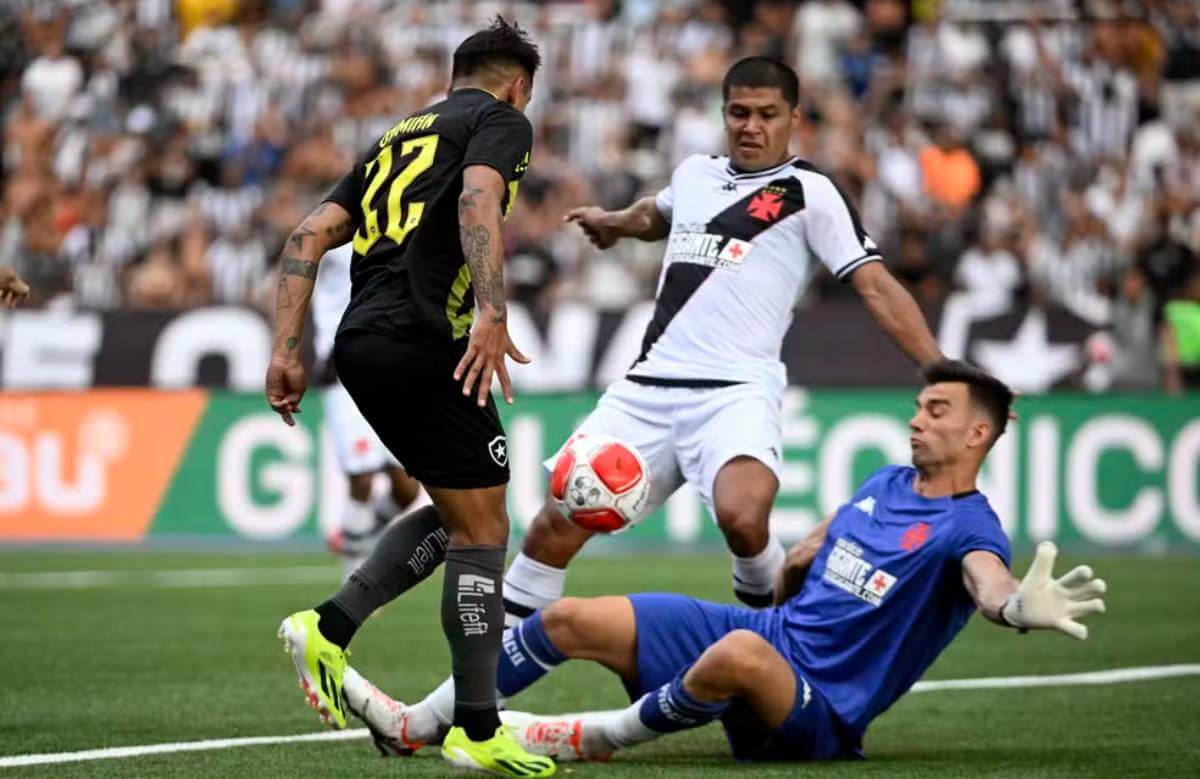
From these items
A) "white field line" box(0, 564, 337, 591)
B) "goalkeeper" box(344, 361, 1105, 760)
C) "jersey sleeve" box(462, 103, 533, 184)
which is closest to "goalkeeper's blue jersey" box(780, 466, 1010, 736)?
"goalkeeper" box(344, 361, 1105, 760)

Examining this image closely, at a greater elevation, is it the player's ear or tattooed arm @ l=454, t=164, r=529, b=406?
tattooed arm @ l=454, t=164, r=529, b=406

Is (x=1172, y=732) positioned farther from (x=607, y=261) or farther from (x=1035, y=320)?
(x=607, y=261)

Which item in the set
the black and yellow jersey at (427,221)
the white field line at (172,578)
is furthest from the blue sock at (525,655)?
the white field line at (172,578)

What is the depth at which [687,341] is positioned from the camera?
8.88 m

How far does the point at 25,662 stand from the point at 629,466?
4.27m

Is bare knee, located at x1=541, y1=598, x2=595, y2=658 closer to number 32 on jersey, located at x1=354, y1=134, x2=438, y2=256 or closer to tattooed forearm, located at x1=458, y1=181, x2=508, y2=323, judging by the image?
tattooed forearm, located at x1=458, y1=181, x2=508, y2=323

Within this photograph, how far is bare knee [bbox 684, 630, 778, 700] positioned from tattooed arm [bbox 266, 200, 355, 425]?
64.0 inches

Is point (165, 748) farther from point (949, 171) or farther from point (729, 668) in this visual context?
point (949, 171)

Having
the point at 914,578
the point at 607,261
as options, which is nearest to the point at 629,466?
the point at 914,578

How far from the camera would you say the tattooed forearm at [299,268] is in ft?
23.2

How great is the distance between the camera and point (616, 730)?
7.34m

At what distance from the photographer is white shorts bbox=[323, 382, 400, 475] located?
520 inches

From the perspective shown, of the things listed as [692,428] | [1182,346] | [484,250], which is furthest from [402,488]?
[1182,346]

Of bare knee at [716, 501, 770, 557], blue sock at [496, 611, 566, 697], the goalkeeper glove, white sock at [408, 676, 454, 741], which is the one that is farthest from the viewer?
bare knee at [716, 501, 770, 557]
